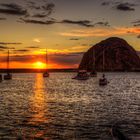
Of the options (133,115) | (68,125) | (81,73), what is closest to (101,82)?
(81,73)

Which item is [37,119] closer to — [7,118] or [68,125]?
[7,118]

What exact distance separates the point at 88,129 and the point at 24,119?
1061 centimetres

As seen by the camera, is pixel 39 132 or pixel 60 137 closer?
pixel 60 137

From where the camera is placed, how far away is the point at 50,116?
157 feet

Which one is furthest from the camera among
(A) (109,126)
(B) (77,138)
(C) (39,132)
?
(A) (109,126)

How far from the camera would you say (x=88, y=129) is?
122 ft

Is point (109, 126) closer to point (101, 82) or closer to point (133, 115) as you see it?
point (133, 115)

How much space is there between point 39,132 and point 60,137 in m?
3.37

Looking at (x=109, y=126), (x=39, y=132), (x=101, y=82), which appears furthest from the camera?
(x=101, y=82)

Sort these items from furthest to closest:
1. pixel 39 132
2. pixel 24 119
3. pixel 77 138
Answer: pixel 24 119 < pixel 39 132 < pixel 77 138

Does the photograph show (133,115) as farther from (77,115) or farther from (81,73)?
(81,73)

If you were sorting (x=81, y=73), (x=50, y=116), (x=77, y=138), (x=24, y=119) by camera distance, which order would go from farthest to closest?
(x=81, y=73), (x=50, y=116), (x=24, y=119), (x=77, y=138)

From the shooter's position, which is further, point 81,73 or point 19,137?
point 81,73

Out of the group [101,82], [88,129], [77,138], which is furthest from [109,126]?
[101,82]
